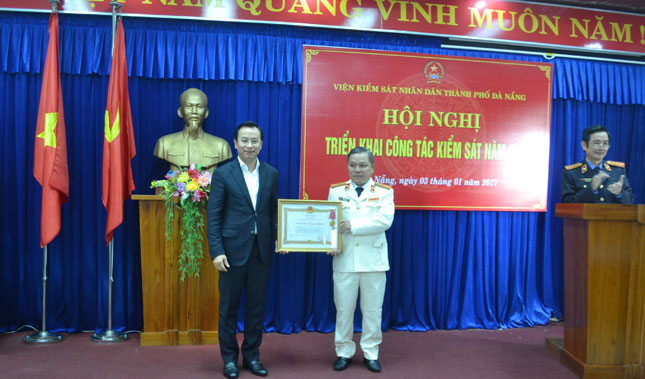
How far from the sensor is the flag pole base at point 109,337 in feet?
12.3

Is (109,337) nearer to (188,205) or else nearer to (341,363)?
(188,205)

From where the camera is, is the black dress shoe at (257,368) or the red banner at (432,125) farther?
the red banner at (432,125)

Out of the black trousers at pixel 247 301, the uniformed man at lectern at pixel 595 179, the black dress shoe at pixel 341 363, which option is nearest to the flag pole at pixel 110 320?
the black trousers at pixel 247 301

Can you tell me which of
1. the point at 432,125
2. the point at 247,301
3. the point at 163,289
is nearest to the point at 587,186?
the point at 432,125

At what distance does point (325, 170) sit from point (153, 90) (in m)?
1.62

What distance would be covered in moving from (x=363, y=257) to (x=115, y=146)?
6.87 feet

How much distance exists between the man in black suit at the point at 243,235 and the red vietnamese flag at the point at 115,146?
1143mm

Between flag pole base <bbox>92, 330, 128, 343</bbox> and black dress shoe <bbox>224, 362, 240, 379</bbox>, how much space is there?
3.99ft

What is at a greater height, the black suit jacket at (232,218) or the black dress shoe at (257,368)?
the black suit jacket at (232,218)

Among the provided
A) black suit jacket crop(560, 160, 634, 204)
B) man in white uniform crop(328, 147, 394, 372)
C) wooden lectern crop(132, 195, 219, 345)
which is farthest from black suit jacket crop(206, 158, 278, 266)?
black suit jacket crop(560, 160, 634, 204)

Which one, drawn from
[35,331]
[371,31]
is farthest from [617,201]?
[35,331]

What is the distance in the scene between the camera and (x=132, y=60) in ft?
13.2

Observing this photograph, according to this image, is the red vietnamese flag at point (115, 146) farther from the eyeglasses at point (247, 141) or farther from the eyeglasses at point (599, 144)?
the eyeglasses at point (599, 144)

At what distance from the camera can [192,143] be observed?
3.85m
